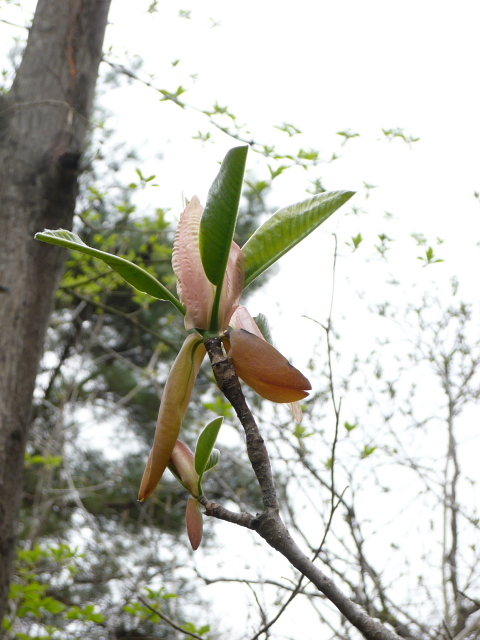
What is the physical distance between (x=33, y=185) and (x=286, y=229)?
1155 mm

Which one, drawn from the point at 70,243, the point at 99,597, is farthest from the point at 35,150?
the point at 99,597

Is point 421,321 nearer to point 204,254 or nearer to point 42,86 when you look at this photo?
point 42,86

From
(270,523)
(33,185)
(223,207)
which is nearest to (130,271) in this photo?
(223,207)

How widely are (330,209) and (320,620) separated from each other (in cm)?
192

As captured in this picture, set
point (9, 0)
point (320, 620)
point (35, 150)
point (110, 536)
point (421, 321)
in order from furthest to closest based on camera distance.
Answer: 1. point (110, 536)
2. point (421, 321)
3. point (9, 0)
4. point (320, 620)
5. point (35, 150)

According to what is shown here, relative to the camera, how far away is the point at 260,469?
1.61 ft

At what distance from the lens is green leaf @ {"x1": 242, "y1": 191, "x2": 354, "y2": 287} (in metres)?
0.55

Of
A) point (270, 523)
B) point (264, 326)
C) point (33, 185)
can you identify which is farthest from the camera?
point (33, 185)

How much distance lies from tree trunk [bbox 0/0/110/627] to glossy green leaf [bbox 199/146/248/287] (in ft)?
3.35

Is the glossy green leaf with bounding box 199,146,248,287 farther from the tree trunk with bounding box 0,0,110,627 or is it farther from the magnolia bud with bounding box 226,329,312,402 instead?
the tree trunk with bounding box 0,0,110,627

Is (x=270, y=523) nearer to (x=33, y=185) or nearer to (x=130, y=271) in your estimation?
(x=130, y=271)

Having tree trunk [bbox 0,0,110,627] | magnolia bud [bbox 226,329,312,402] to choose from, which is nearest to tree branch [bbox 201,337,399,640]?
magnolia bud [bbox 226,329,312,402]

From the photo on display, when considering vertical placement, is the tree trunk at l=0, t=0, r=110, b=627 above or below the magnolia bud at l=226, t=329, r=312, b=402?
above

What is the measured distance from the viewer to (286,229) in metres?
0.56
